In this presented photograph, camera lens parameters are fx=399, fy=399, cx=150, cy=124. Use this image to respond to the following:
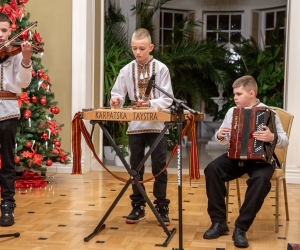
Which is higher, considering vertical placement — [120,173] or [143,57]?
[143,57]

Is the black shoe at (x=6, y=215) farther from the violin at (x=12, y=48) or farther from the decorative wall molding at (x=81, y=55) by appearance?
the decorative wall molding at (x=81, y=55)

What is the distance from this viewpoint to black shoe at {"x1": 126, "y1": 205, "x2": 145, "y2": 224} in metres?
3.25

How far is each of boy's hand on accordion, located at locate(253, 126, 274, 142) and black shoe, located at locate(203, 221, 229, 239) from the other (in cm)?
70

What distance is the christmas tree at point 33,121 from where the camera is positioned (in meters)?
4.62

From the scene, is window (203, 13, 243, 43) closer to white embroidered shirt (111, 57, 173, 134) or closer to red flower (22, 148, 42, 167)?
red flower (22, 148, 42, 167)

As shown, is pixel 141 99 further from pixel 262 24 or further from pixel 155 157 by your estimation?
pixel 262 24

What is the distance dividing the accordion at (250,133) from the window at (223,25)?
8925mm

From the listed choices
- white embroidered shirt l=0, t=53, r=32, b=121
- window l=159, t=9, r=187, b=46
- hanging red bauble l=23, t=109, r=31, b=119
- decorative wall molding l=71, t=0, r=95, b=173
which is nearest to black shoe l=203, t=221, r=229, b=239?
white embroidered shirt l=0, t=53, r=32, b=121

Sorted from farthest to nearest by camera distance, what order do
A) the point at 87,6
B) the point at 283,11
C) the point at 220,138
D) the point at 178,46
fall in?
the point at 283,11 < the point at 178,46 < the point at 87,6 < the point at 220,138

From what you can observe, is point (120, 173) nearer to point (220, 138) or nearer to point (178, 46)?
point (220, 138)

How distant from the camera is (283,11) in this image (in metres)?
10.7

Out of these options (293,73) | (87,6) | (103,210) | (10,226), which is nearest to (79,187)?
(103,210)

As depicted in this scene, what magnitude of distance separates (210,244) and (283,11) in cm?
938

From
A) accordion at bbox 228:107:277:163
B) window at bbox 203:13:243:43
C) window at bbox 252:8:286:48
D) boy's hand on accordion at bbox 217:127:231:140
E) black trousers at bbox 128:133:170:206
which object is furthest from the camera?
window at bbox 203:13:243:43
